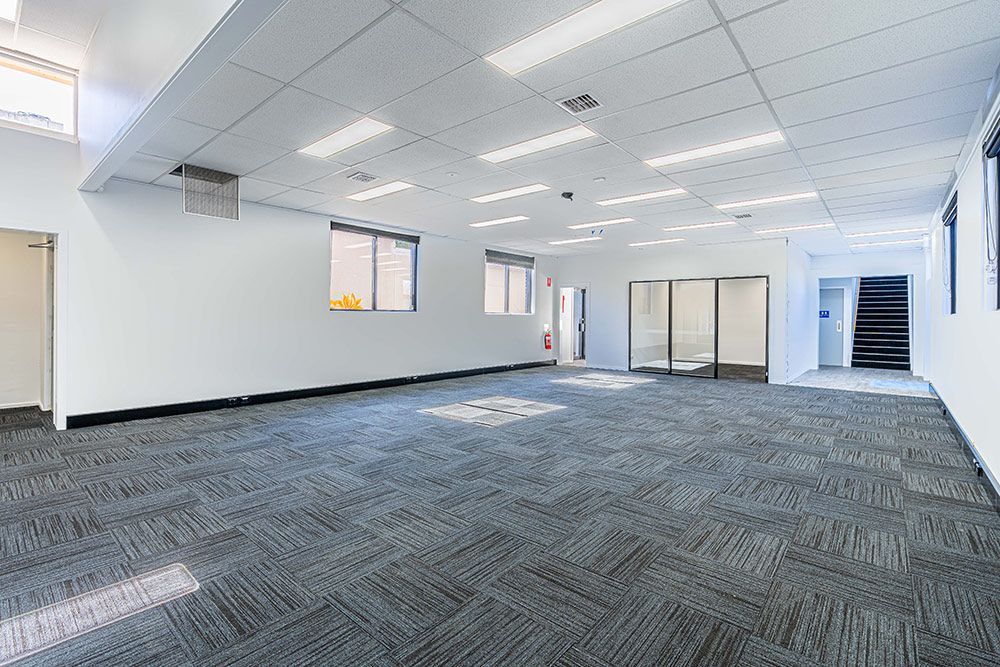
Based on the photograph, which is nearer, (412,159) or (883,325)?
(412,159)

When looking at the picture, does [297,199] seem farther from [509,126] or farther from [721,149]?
[721,149]

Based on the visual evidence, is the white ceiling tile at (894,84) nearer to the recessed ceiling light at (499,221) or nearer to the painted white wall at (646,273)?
the recessed ceiling light at (499,221)

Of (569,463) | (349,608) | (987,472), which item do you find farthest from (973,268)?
(349,608)

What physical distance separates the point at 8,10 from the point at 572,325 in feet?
37.6

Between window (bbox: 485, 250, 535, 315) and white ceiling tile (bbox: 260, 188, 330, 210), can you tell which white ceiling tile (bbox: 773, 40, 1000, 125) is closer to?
white ceiling tile (bbox: 260, 188, 330, 210)

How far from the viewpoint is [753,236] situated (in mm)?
8922

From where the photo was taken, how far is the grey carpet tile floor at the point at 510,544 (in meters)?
1.86

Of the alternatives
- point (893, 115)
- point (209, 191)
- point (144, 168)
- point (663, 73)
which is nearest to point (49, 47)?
point (144, 168)

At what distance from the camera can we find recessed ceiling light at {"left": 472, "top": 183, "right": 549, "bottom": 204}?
232 inches

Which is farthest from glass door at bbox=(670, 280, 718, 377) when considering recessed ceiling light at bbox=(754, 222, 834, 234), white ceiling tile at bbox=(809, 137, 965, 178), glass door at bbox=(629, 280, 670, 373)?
white ceiling tile at bbox=(809, 137, 965, 178)

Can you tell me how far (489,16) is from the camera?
2607mm

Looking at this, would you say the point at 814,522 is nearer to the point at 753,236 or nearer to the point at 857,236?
the point at 753,236

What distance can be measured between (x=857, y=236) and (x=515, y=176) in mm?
7155

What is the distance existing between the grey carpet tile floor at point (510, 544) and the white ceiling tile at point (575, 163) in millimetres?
2736
